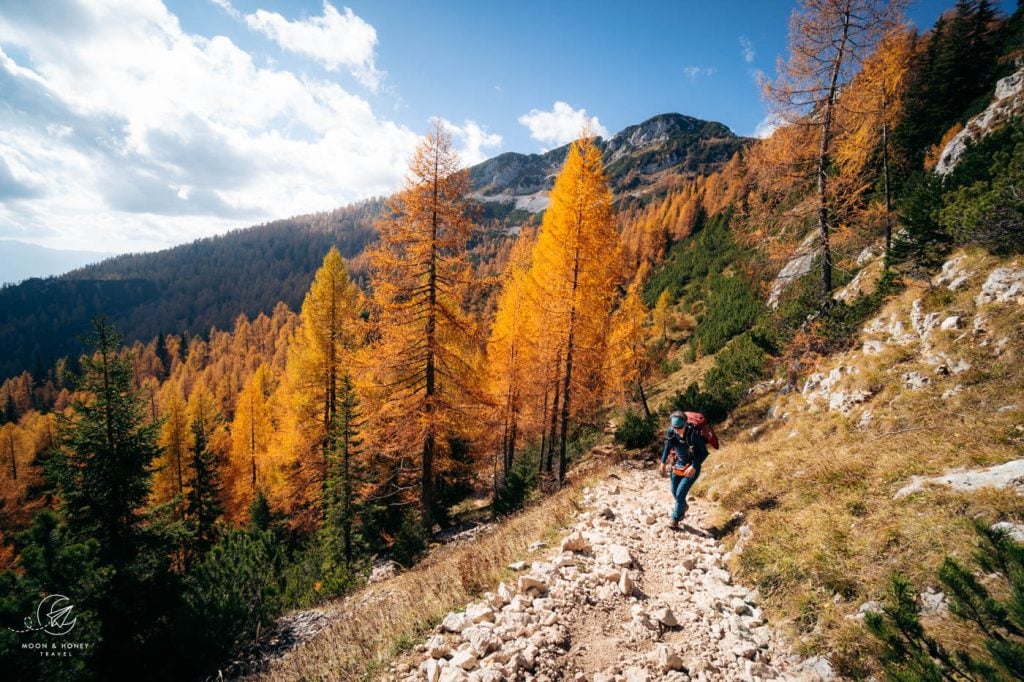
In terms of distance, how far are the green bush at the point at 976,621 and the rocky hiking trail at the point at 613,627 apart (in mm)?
1276

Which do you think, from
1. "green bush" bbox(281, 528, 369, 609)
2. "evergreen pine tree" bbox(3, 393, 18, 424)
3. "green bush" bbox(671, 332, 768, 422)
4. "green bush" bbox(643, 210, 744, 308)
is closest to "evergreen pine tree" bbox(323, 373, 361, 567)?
"green bush" bbox(281, 528, 369, 609)

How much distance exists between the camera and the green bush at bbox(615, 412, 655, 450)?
1597cm

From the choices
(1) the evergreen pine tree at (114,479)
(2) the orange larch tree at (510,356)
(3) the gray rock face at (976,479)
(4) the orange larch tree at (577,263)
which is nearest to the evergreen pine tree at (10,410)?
(1) the evergreen pine tree at (114,479)

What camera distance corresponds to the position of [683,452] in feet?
24.3

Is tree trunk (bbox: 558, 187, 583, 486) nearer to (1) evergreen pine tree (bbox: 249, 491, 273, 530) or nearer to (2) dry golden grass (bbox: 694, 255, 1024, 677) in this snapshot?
(2) dry golden grass (bbox: 694, 255, 1024, 677)

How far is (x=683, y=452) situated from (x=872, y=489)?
261 centimetres

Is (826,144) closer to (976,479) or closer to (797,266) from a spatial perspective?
(797,266)

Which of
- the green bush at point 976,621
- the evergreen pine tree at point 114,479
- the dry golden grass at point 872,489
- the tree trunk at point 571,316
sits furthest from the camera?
the tree trunk at point 571,316

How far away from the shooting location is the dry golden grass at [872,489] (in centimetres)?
416

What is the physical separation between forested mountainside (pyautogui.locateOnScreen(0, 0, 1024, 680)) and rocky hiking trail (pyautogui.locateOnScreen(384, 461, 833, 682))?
336mm

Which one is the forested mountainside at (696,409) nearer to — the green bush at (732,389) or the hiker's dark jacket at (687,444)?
the green bush at (732,389)

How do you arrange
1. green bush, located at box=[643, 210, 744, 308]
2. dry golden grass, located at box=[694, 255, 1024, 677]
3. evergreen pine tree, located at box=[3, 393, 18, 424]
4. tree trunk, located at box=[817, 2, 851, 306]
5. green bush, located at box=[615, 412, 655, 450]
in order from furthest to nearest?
Answer: evergreen pine tree, located at box=[3, 393, 18, 424]
green bush, located at box=[643, 210, 744, 308]
green bush, located at box=[615, 412, 655, 450]
tree trunk, located at box=[817, 2, 851, 306]
dry golden grass, located at box=[694, 255, 1024, 677]

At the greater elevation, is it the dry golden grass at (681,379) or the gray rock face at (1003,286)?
the gray rock face at (1003,286)

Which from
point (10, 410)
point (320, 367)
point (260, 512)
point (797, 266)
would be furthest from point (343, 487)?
point (10, 410)
